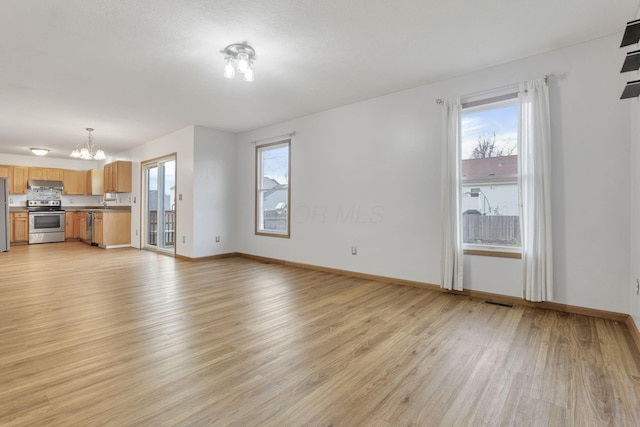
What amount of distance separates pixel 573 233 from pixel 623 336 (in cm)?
93

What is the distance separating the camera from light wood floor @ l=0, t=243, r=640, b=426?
1.53 m

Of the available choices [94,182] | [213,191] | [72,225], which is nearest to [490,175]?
[213,191]

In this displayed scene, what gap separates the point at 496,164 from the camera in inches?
136

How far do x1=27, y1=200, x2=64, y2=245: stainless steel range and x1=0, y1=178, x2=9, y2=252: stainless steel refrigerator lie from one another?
43.6 inches

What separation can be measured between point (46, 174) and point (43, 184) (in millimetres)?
291

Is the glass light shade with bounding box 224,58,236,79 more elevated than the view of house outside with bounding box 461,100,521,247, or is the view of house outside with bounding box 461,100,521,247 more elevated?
the glass light shade with bounding box 224,58,236,79

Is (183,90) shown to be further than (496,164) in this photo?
Yes

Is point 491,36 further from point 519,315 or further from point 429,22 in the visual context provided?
point 519,315

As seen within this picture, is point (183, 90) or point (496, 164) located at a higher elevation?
point (183, 90)

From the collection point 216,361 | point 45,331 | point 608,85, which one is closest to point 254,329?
point 216,361

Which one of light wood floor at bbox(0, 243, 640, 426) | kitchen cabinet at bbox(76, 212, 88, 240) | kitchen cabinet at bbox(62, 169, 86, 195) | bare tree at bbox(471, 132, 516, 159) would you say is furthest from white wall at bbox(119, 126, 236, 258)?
kitchen cabinet at bbox(62, 169, 86, 195)

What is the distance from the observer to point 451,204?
11.7 ft

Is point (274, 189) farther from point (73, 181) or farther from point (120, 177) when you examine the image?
point (73, 181)

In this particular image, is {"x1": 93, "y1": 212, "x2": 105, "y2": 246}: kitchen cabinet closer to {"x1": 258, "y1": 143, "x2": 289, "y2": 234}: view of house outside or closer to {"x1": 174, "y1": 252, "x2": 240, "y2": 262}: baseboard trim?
{"x1": 174, "y1": 252, "x2": 240, "y2": 262}: baseboard trim
